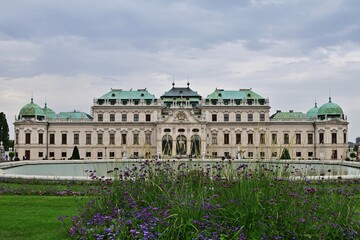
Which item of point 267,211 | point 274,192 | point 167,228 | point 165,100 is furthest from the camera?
point 165,100

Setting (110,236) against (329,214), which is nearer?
(110,236)

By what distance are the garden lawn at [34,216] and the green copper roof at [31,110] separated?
51307mm

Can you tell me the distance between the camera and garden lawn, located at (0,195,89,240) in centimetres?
904

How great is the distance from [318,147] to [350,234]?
2284 inches

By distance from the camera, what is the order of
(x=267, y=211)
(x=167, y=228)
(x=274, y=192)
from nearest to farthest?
(x=167, y=228)
(x=267, y=211)
(x=274, y=192)

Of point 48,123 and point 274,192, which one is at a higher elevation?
point 48,123

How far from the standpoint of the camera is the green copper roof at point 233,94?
65125 mm

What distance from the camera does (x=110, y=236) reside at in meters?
7.48

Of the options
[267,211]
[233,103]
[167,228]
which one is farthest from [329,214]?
[233,103]

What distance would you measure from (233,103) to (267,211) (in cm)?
5668

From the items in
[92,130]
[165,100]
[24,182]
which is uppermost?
[165,100]

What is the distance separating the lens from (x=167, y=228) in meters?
7.19

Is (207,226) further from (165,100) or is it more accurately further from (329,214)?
(165,100)

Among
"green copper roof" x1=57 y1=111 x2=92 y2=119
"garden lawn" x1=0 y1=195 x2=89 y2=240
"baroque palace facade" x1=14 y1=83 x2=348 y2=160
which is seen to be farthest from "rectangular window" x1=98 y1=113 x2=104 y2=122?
"garden lawn" x1=0 y1=195 x2=89 y2=240
